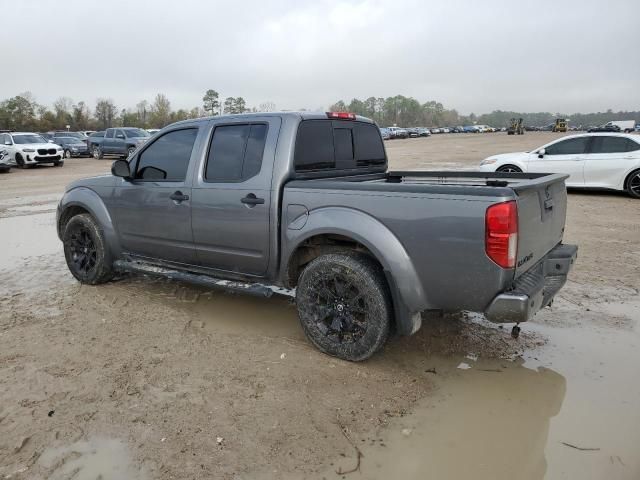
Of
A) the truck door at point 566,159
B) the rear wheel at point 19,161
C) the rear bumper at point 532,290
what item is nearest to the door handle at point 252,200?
the rear bumper at point 532,290

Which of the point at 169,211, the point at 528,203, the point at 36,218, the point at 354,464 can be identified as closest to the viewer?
the point at 354,464

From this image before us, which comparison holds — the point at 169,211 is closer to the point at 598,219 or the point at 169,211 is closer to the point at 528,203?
the point at 528,203

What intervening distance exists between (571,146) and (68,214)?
→ 1140cm

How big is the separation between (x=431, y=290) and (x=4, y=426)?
2811 millimetres

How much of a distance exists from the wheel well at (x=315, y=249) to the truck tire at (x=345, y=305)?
97mm

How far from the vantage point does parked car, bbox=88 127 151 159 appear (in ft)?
87.4

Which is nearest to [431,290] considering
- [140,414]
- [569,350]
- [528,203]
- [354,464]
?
[528,203]

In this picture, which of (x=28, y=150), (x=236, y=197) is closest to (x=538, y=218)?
(x=236, y=197)

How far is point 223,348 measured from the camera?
411 cm

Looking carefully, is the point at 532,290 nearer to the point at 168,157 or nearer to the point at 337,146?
the point at 337,146

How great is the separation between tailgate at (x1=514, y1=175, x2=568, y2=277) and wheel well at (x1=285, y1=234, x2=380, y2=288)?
104 cm

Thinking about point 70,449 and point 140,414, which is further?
point 140,414

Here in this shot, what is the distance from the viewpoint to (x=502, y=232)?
3014mm

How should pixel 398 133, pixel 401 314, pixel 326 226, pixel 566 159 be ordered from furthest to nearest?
pixel 398 133 → pixel 566 159 → pixel 326 226 → pixel 401 314
